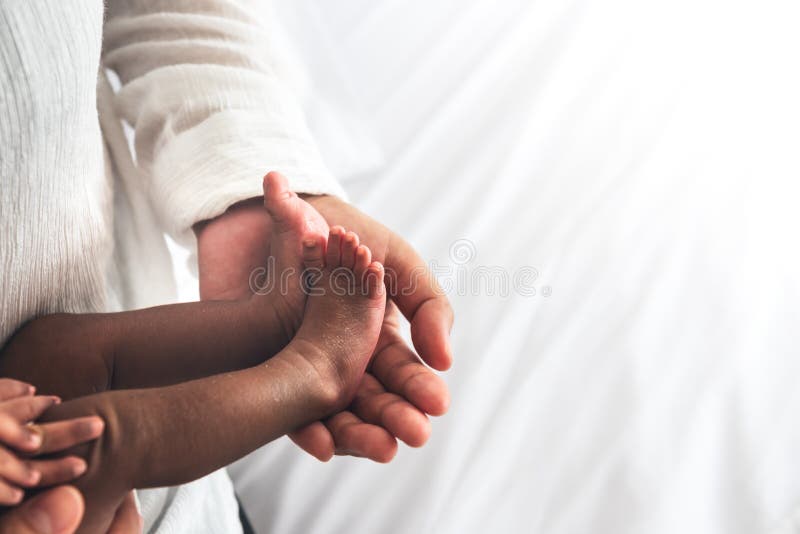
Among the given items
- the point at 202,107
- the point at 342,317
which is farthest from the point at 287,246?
the point at 202,107

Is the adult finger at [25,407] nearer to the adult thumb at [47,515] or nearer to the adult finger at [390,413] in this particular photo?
the adult thumb at [47,515]

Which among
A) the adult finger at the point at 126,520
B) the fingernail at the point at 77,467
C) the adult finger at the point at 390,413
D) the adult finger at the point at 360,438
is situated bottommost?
the adult finger at the point at 126,520

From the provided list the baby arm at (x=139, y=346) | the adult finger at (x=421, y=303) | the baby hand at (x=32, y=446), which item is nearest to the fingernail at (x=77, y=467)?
the baby hand at (x=32, y=446)

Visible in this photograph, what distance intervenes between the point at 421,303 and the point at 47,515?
0.35 m

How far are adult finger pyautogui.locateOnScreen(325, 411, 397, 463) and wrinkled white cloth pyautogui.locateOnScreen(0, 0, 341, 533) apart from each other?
176mm

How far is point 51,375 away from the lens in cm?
57

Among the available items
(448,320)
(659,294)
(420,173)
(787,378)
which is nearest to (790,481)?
(787,378)

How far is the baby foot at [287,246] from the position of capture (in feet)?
2.04

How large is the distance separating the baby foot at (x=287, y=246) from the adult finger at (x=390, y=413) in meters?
0.09

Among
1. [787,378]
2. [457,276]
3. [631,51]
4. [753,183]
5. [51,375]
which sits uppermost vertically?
[631,51]

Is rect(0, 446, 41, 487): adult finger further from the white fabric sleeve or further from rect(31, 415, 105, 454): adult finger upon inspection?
the white fabric sleeve

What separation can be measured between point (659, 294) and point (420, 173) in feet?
1.20

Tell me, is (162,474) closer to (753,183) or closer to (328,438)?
(328,438)

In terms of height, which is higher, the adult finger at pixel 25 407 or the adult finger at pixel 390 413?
the adult finger at pixel 390 413
